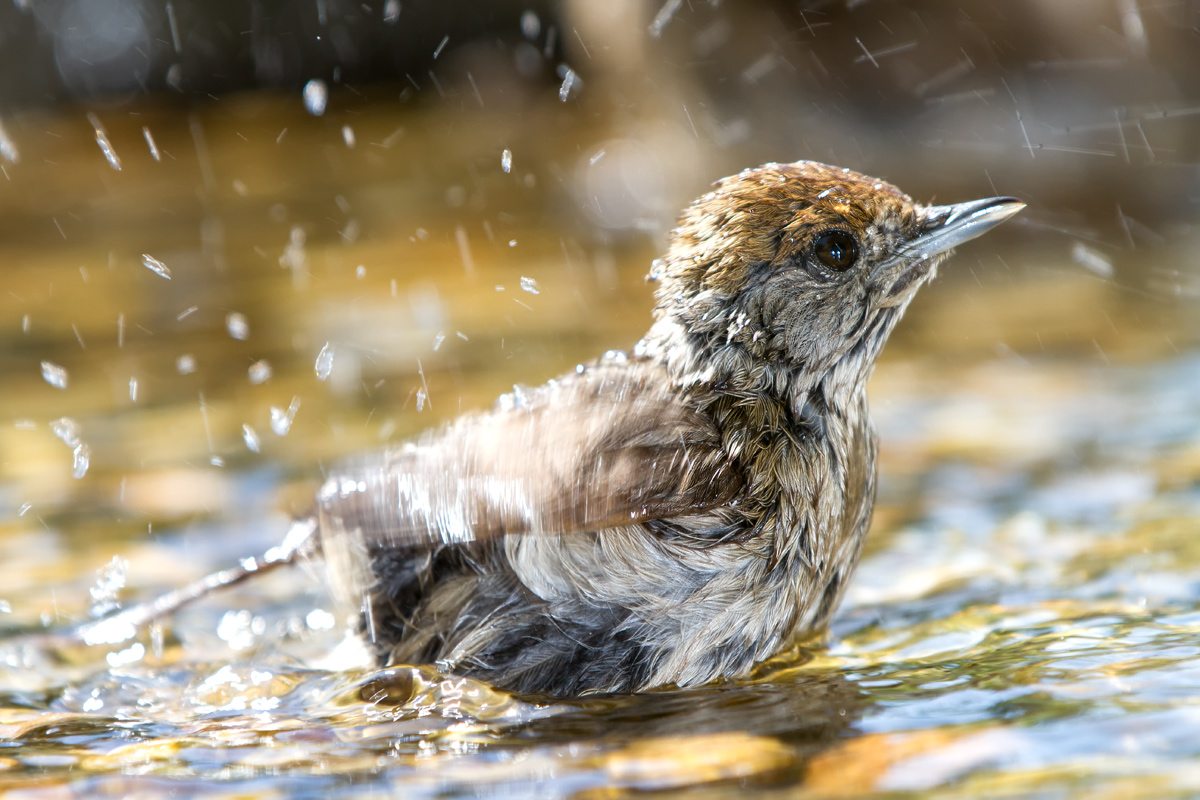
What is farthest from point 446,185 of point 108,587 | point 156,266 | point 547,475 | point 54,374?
point 547,475

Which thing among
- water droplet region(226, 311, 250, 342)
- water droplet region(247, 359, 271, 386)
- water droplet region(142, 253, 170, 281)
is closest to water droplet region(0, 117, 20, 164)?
water droplet region(142, 253, 170, 281)

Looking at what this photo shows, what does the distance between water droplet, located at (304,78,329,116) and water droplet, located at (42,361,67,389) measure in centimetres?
767

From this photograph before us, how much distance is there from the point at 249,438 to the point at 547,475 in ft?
11.0

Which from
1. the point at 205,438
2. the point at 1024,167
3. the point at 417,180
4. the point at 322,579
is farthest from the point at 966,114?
the point at 322,579

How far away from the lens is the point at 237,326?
8727 mm

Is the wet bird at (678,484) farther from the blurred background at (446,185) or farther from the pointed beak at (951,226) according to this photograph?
the blurred background at (446,185)

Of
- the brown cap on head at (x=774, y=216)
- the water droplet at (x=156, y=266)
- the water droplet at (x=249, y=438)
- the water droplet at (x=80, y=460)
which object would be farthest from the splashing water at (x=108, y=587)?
the water droplet at (x=156, y=266)

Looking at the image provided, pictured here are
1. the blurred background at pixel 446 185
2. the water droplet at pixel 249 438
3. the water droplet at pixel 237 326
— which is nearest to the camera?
the water droplet at pixel 249 438

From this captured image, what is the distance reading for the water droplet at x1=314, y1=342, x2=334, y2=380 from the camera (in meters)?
7.71

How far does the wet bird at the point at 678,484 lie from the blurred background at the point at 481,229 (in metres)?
0.83

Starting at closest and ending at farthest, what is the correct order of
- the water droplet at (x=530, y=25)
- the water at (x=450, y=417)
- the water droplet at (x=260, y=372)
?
the water at (x=450, y=417) → the water droplet at (x=260, y=372) → the water droplet at (x=530, y=25)

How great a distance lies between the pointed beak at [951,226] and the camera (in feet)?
14.1

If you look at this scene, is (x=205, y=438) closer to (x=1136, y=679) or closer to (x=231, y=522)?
(x=231, y=522)

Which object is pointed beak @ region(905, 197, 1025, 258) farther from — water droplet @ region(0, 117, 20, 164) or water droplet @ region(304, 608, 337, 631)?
water droplet @ region(0, 117, 20, 164)
